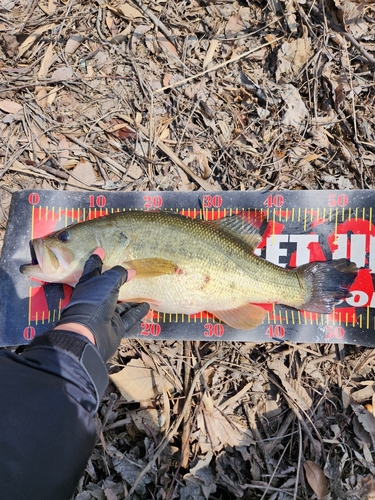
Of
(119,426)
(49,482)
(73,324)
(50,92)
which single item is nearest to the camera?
(49,482)

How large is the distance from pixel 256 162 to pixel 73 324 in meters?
2.07

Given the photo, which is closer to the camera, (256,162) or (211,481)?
(211,481)

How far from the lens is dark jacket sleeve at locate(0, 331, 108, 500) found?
181 centimetres

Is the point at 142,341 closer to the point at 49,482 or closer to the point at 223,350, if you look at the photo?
the point at 223,350

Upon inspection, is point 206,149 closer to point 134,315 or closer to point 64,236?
point 64,236

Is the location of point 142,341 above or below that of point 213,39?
below

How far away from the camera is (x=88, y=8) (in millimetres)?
3498

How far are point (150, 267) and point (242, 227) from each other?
83 centimetres

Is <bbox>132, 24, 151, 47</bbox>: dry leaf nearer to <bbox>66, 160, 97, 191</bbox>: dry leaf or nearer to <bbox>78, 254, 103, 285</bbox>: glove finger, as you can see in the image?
<bbox>66, 160, 97, 191</bbox>: dry leaf

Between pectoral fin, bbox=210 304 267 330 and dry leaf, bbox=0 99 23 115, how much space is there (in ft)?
8.53

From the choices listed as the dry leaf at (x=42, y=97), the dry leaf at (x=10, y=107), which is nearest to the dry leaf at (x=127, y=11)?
the dry leaf at (x=42, y=97)

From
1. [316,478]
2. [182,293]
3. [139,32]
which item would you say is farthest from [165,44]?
[316,478]

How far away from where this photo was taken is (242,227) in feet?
10.1

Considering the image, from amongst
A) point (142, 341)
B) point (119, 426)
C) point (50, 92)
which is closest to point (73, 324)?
point (142, 341)
